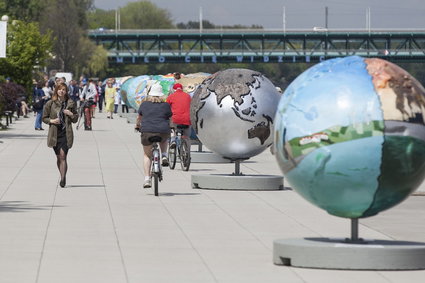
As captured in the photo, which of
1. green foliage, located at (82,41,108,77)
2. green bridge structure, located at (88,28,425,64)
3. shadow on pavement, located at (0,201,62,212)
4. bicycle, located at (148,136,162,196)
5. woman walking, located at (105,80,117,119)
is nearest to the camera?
→ shadow on pavement, located at (0,201,62,212)

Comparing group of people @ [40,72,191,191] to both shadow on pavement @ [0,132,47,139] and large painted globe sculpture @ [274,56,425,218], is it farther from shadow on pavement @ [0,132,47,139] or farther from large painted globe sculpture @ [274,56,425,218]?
shadow on pavement @ [0,132,47,139]

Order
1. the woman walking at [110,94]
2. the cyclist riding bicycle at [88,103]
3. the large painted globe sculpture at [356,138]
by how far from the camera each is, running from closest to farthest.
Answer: the large painted globe sculpture at [356,138] < the cyclist riding bicycle at [88,103] < the woman walking at [110,94]

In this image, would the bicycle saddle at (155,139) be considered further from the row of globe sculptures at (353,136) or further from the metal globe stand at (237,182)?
the row of globe sculptures at (353,136)

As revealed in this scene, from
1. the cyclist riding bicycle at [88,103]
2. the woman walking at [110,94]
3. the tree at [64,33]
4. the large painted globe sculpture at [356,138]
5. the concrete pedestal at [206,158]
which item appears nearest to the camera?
the large painted globe sculpture at [356,138]

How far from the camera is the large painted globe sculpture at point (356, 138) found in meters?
12.3

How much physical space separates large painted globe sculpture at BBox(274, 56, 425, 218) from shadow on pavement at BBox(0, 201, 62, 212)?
20.2 ft

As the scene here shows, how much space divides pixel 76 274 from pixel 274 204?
803 centimetres

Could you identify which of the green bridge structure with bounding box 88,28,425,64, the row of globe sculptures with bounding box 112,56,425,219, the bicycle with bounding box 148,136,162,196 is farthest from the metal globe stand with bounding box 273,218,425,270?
the green bridge structure with bounding box 88,28,425,64

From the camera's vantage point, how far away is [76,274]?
39.0 feet

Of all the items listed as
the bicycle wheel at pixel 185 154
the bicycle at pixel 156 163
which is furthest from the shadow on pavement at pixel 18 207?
the bicycle wheel at pixel 185 154

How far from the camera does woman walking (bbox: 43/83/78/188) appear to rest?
72.3 feet

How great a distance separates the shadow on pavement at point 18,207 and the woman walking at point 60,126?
302cm

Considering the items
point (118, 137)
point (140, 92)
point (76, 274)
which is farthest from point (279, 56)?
point (76, 274)

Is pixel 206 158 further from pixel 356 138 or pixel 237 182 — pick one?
pixel 356 138
